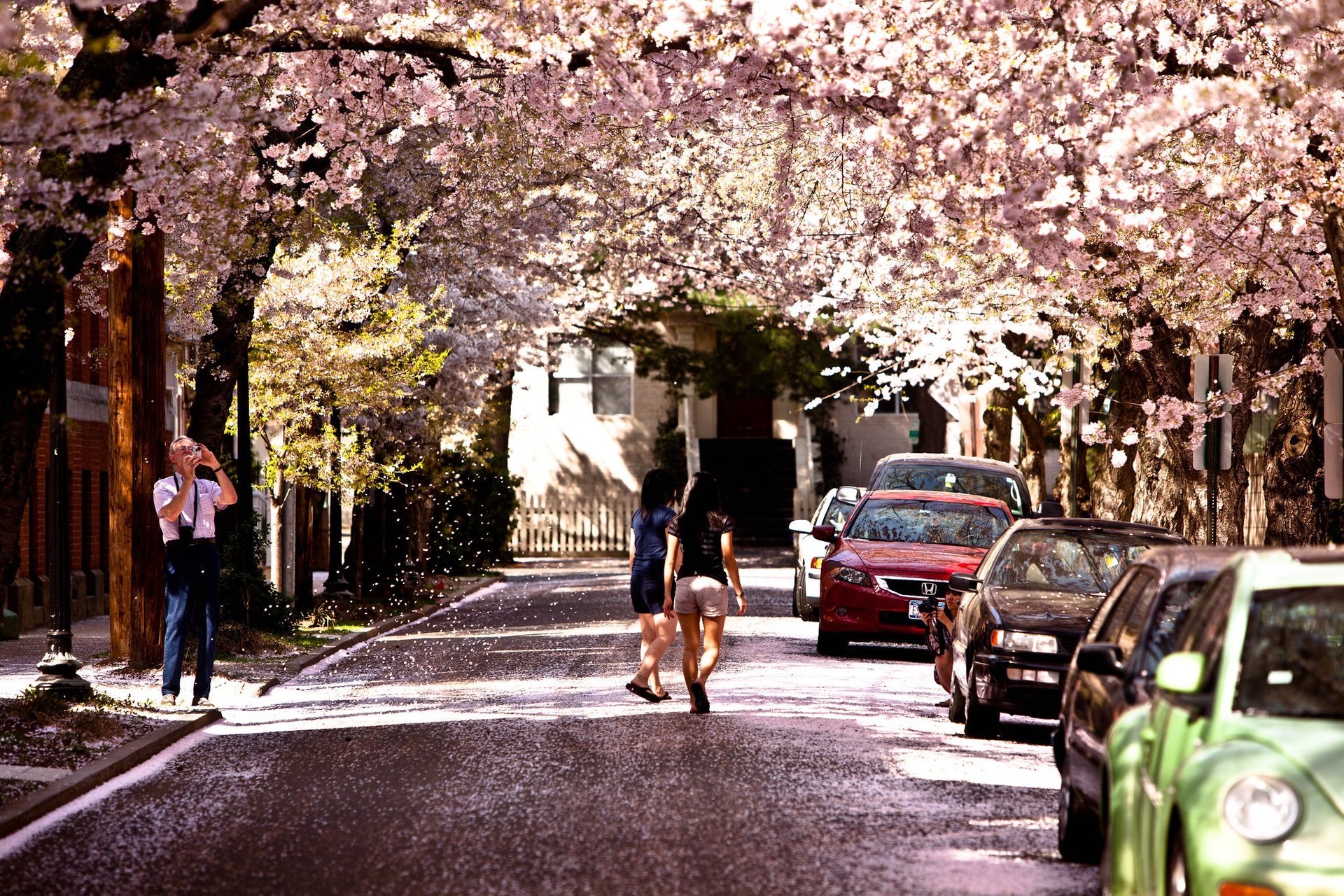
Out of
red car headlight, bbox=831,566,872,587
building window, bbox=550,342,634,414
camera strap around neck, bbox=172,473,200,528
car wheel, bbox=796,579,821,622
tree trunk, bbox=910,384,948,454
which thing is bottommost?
car wheel, bbox=796,579,821,622

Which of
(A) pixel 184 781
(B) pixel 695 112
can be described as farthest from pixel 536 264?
(A) pixel 184 781

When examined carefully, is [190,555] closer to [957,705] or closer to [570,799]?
[570,799]

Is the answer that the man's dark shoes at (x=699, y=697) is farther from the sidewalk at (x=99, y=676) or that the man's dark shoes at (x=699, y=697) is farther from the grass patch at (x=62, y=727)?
the sidewalk at (x=99, y=676)

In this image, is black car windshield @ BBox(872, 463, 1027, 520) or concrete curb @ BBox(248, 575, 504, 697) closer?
concrete curb @ BBox(248, 575, 504, 697)

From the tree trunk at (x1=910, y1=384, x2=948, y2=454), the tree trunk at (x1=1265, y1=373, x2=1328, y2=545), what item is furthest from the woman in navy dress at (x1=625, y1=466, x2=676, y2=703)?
the tree trunk at (x1=910, y1=384, x2=948, y2=454)

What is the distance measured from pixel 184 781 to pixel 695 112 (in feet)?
23.8

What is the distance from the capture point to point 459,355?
31.9 meters

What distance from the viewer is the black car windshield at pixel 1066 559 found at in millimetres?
14477

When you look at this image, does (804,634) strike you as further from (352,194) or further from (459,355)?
(459,355)

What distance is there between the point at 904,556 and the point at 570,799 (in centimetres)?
1024

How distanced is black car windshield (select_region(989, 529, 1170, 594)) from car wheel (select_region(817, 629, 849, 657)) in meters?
5.50

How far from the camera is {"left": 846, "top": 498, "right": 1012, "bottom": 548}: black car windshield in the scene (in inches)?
834

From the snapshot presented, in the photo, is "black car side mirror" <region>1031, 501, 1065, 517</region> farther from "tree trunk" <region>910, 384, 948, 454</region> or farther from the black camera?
"tree trunk" <region>910, 384, 948, 454</region>

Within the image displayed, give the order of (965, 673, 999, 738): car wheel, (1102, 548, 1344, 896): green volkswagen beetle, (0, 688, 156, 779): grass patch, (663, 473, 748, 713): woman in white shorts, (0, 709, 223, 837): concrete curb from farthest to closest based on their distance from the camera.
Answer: (663, 473, 748, 713): woman in white shorts, (965, 673, 999, 738): car wheel, (0, 688, 156, 779): grass patch, (0, 709, 223, 837): concrete curb, (1102, 548, 1344, 896): green volkswagen beetle
